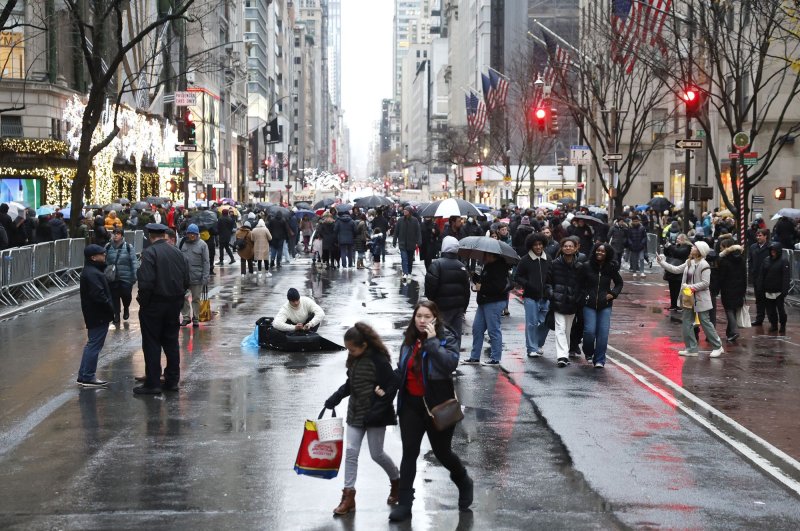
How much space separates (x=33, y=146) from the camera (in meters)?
45.6

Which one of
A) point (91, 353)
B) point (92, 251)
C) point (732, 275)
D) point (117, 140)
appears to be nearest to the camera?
point (91, 353)

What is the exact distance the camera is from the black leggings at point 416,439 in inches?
313

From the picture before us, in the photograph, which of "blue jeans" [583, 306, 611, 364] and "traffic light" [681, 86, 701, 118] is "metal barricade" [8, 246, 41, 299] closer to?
"blue jeans" [583, 306, 611, 364]

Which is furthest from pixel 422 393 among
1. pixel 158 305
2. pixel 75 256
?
pixel 75 256

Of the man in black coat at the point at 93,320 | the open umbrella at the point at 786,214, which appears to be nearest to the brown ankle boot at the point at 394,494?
the man in black coat at the point at 93,320

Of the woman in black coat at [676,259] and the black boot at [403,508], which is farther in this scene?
the woman in black coat at [676,259]

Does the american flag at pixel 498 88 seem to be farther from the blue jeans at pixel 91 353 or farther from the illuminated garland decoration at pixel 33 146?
the blue jeans at pixel 91 353

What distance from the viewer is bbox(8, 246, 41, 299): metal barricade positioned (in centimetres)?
2302

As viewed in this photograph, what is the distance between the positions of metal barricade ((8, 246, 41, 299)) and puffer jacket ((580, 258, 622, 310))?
486 inches

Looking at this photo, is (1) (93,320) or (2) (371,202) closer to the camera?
(1) (93,320)

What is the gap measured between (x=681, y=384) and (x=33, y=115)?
3728cm

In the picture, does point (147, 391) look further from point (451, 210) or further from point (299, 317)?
point (451, 210)

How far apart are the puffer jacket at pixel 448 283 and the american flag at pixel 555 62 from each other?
33.9m

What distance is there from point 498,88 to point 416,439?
63205 millimetres
